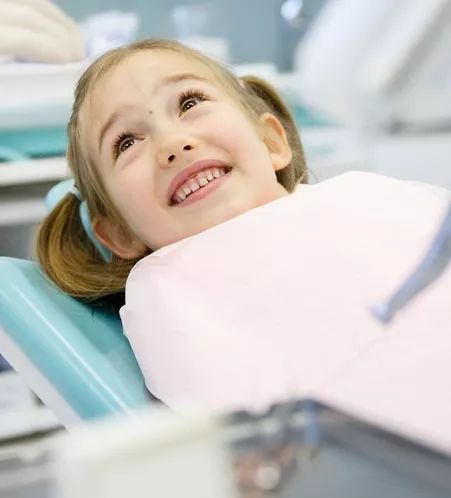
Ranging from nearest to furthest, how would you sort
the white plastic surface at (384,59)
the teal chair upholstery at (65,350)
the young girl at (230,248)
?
the white plastic surface at (384,59)
the young girl at (230,248)
the teal chair upholstery at (65,350)

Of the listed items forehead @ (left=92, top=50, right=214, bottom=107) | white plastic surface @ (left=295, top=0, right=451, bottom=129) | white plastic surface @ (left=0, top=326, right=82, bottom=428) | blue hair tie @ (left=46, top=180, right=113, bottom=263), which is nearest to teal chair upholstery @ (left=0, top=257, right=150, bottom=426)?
white plastic surface @ (left=0, top=326, right=82, bottom=428)

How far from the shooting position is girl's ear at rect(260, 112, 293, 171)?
1.02 m

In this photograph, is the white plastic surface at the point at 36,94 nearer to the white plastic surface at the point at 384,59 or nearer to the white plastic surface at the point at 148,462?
the white plastic surface at the point at 384,59

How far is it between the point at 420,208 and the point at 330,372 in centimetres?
26

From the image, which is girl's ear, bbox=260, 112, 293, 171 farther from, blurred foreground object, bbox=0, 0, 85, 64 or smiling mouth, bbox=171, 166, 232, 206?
blurred foreground object, bbox=0, 0, 85, 64

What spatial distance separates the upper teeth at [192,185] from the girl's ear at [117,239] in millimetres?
124

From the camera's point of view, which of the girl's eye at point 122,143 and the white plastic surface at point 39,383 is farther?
the girl's eye at point 122,143

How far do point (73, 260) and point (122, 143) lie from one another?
19 centimetres

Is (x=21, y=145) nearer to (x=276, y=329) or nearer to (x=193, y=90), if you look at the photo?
(x=193, y=90)

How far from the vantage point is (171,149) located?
2.84 ft

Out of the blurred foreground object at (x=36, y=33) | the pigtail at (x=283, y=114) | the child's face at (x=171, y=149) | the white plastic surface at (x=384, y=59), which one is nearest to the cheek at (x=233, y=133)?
the child's face at (x=171, y=149)

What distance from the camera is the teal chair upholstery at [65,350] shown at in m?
0.78

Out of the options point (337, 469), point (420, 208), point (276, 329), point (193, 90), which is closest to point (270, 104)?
point (193, 90)

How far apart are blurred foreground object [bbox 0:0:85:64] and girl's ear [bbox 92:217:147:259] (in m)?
0.49
